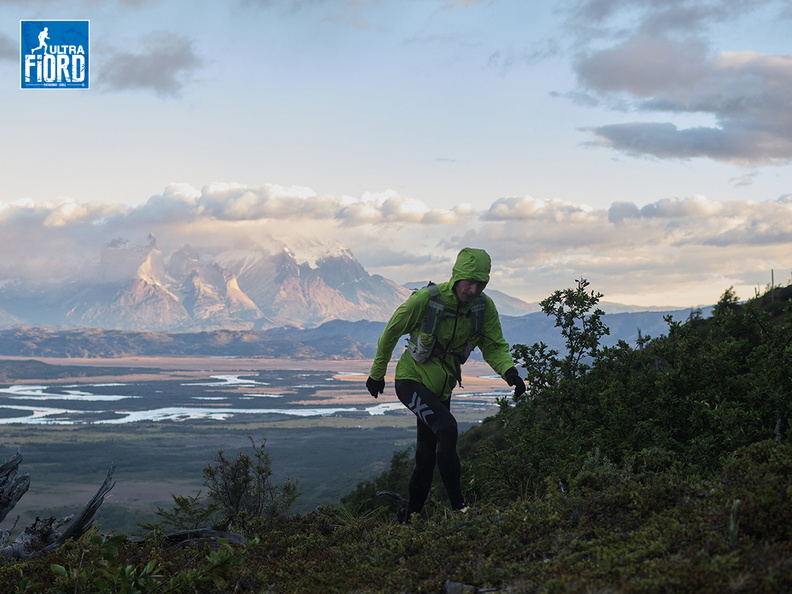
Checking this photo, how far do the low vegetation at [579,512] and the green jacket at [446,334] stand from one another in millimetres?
1328

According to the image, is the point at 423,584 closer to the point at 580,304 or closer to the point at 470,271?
the point at 470,271

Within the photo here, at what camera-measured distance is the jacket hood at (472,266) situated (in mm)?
7527

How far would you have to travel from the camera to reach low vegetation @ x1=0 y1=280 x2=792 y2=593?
418 centimetres

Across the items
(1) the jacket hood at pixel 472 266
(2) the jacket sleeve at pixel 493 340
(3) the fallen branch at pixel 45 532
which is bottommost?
(3) the fallen branch at pixel 45 532

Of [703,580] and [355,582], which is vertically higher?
[703,580]

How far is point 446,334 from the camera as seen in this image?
779 cm

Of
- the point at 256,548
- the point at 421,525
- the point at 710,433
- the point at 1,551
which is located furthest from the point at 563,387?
the point at 1,551

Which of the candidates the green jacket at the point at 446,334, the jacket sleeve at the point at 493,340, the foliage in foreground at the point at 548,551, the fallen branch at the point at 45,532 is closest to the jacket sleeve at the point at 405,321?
the green jacket at the point at 446,334

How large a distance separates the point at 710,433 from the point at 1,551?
713cm

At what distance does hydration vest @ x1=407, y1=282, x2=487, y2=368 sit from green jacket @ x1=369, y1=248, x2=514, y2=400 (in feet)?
0.12

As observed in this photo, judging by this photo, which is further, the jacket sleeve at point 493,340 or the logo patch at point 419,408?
the jacket sleeve at point 493,340

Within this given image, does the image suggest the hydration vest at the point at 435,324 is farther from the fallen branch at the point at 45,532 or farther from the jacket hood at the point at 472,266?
the fallen branch at the point at 45,532

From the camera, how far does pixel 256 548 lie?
6.78 m

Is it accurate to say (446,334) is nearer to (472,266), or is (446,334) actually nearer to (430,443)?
(472,266)
